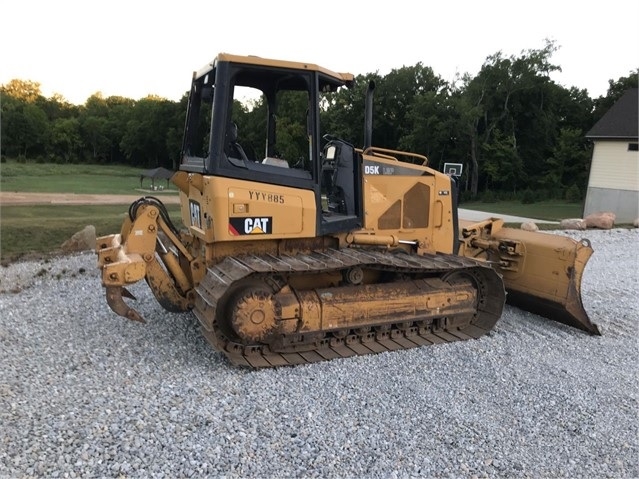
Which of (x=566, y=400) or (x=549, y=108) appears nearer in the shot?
(x=566, y=400)

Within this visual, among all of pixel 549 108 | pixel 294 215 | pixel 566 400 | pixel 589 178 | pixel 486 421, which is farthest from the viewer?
pixel 549 108

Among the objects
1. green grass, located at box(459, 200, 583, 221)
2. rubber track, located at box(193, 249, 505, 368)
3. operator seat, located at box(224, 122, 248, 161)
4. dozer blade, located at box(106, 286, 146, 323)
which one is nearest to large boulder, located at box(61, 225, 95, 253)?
dozer blade, located at box(106, 286, 146, 323)

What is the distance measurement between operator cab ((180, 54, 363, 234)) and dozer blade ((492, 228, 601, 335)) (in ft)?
8.36

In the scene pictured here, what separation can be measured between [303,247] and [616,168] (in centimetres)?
2538

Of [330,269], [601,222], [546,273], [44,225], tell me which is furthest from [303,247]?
[601,222]

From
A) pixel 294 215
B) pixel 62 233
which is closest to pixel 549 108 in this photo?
pixel 62 233

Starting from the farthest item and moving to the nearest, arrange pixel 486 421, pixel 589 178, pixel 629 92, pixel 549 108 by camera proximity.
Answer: pixel 549 108
pixel 629 92
pixel 589 178
pixel 486 421

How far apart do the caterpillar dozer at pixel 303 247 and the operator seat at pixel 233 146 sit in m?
0.02

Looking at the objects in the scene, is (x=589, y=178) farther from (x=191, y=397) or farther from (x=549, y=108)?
(x=191, y=397)

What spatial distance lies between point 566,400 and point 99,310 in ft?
18.2

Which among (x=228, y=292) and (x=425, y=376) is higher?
(x=228, y=292)

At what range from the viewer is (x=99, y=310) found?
6754 millimetres

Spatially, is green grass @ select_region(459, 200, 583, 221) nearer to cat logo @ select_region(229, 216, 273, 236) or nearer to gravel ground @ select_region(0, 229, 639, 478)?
gravel ground @ select_region(0, 229, 639, 478)

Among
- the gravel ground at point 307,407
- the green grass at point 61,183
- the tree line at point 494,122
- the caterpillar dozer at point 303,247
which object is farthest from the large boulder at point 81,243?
the tree line at point 494,122
